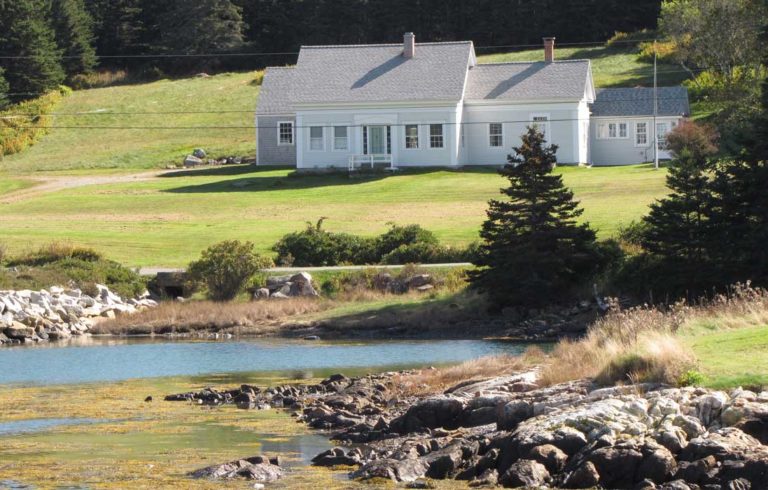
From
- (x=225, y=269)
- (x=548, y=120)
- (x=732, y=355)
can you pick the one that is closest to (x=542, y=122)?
(x=548, y=120)

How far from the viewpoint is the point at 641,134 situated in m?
72.6

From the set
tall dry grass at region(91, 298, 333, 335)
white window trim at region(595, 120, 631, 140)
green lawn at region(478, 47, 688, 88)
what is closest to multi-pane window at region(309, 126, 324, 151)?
white window trim at region(595, 120, 631, 140)

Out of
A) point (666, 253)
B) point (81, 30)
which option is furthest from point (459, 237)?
point (81, 30)

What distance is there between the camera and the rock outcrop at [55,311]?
4356 cm

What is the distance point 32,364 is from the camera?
36.2 metres

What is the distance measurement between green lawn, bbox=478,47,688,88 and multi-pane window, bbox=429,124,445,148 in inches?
725

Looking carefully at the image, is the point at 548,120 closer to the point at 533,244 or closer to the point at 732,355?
the point at 533,244

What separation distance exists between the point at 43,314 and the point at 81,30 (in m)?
68.3

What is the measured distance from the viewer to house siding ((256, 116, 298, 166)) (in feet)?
252

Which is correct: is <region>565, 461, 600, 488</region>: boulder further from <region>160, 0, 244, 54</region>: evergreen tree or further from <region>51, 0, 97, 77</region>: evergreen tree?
<region>160, 0, 244, 54</region>: evergreen tree

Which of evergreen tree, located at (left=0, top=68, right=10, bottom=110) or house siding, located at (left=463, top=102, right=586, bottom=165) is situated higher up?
evergreen tree, located at (left=0, top=68, right=10, bottom=110)

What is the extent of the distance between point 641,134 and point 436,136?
10.6m

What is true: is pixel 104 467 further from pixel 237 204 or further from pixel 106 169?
pixel 106 169

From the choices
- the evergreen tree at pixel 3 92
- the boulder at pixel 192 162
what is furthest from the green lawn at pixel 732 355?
the evergreen tree at pixel 3 92
